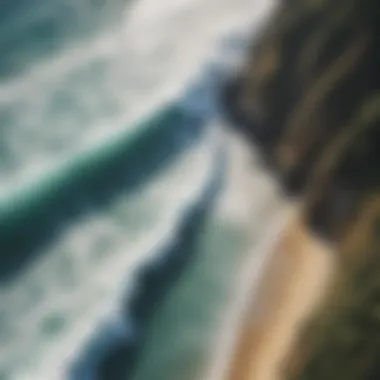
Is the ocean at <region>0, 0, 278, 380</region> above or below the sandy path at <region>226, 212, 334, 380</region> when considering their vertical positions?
above

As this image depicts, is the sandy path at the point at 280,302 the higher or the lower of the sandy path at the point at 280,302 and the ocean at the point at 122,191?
the lower

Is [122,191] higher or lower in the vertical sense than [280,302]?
higher

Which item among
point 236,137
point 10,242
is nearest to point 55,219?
point 10,242

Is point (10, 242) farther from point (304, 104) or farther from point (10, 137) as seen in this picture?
point (304, 104)
